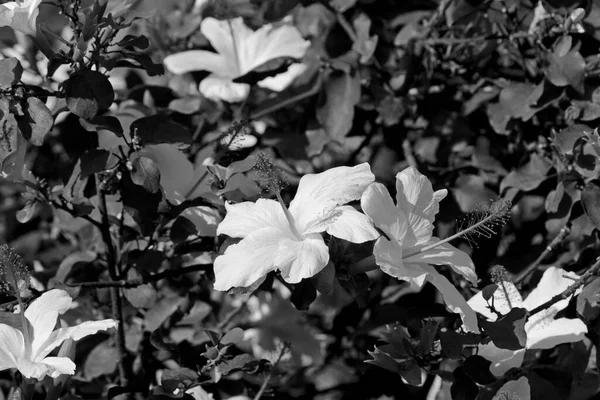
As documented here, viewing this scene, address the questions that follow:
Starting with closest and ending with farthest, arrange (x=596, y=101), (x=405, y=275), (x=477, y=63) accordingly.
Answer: (x=405, y=275) → (x=596, y=101) → (x=477, y=63)

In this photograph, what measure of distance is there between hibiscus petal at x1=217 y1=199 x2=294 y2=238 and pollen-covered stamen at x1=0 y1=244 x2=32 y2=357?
288 millimetres

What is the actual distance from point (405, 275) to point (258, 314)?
1141 millimetres

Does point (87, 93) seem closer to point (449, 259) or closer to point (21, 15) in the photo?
point (21, 15)

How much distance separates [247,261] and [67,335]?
29cm

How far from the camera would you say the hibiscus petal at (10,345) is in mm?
1106

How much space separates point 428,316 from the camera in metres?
1.29

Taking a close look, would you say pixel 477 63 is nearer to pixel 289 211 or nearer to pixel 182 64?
pixel 182 64

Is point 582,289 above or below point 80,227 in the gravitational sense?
above

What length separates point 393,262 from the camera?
1092 millimetres

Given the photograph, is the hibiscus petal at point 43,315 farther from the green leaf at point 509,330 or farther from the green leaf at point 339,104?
the green leaf at point 339,104

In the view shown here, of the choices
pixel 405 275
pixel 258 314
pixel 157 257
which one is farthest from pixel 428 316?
pixel 258 314

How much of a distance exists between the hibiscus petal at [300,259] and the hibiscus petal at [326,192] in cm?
5

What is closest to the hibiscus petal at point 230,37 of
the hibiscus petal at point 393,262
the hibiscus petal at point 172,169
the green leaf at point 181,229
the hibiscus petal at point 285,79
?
Result: the hibiscus petal at point 285,79

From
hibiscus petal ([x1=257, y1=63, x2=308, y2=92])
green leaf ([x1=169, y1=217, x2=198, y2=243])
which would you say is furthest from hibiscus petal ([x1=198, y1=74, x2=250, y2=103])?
green leaf ([x1=169, y1=217, x2=198, y2=243])
